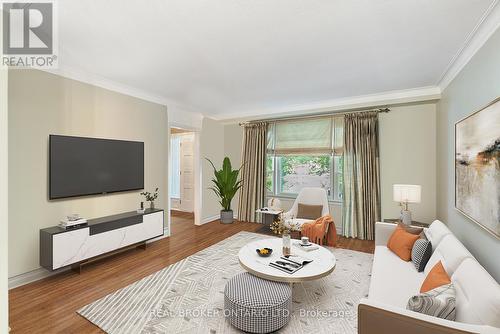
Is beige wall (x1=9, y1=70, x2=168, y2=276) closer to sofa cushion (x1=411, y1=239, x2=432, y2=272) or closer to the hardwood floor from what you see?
the hardwood floor

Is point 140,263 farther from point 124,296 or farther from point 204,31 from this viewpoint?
point 204,31

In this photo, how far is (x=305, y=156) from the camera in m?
5.22

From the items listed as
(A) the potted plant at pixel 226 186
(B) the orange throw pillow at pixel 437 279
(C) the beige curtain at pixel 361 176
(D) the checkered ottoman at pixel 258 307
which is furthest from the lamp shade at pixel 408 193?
(A) the potted plant at pixel 226 186

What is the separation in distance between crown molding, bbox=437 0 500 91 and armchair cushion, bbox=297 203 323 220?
2705mm

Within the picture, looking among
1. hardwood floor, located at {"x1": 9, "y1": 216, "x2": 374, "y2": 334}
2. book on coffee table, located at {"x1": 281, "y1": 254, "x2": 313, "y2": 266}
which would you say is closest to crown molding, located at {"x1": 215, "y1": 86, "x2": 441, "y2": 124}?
hardwood floor, located at {"x1": 9, "y1": 216, "x2": 374, "y2": 334}

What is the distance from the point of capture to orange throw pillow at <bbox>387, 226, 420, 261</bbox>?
2.59 meters

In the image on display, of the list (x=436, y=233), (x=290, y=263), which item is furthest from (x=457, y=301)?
(x=290, y=263)

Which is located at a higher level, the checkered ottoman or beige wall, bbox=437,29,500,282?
beige wall, bbox=437,29,500,282

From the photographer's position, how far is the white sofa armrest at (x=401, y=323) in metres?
1.22

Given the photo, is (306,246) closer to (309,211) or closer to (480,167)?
(309,211)

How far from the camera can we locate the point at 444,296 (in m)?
1.47

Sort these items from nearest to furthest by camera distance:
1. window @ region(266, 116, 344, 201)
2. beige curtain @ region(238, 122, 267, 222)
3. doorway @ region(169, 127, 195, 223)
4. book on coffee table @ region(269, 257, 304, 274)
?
book on coffee table @ region(269, 257, 304, 274)
window @ region(266, 116, 344, 201)
beige curtain @ region(238, 122, 267, 222)
doorway @ region(169, 127, 195, 223)

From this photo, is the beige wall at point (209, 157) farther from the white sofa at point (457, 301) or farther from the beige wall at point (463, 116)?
the beige wall at point (463, 116)

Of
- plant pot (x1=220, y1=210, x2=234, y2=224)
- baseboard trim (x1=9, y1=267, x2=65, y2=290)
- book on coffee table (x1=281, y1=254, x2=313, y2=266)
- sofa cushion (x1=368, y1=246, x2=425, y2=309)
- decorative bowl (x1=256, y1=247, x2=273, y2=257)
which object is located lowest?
baseboard trim (x1=9, y1=267, x2=65, y2=290)
